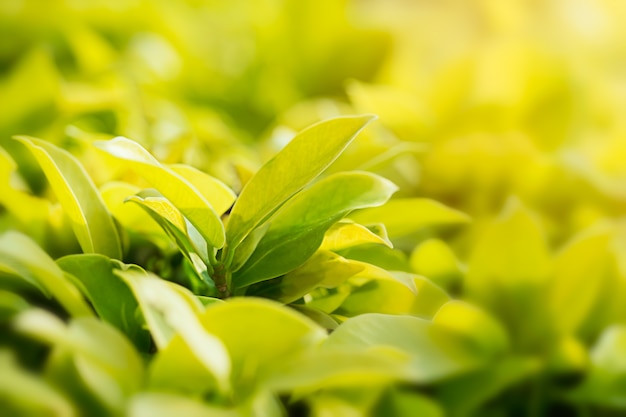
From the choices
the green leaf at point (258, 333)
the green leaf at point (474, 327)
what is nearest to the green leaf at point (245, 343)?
the green leaf at point (258, 333)

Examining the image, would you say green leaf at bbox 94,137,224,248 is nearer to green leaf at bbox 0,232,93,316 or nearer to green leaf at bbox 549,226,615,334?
green leaf at bbox 0,232,93,316

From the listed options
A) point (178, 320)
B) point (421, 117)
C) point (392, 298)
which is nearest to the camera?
point (178, 320)

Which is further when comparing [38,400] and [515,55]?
[515,55]

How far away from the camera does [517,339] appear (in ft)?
1.48

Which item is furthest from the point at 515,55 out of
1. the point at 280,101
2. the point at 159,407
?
the point at 159,407

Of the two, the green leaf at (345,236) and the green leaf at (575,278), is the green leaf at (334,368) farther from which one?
the green leaf at (575,278)

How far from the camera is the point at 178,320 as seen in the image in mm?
265

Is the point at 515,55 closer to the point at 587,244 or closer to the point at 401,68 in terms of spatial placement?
the point at 401,68

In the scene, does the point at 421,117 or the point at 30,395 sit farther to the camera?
the point at 421,117

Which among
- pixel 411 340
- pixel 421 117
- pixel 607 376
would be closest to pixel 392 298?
pixel 411 340

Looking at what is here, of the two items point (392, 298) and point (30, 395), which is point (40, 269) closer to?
point (30, 395)

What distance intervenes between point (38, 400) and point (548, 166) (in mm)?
436

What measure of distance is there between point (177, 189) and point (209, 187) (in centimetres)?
3

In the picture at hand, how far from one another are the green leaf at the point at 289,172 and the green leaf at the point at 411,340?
68 millimetres
